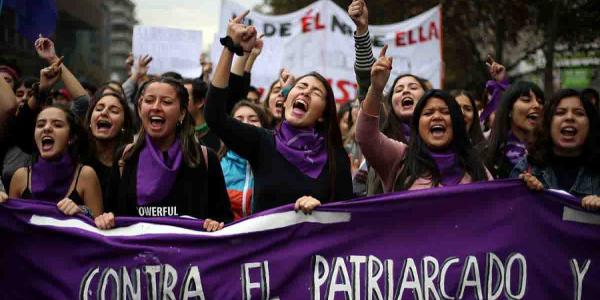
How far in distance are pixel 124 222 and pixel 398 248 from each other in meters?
1.25

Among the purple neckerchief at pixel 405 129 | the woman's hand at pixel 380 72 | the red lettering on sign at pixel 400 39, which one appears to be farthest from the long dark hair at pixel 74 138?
the red lettering on sign at pixel 400 39

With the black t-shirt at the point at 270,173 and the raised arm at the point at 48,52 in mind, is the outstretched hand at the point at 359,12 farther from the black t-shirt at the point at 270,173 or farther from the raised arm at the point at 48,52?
the raised arm at the point at 48,52

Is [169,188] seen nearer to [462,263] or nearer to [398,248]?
[398,248]

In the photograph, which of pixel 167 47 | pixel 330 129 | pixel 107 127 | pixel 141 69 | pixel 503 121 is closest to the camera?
pixel 330 129

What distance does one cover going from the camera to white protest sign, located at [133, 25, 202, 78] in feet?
28.7

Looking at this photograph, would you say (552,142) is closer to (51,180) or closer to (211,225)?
(211,225)

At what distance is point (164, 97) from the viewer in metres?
4.08

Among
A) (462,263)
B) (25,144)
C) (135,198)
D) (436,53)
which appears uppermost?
(436,53)

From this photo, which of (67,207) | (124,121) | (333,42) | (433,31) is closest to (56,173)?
(67,207)

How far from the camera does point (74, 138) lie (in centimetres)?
434

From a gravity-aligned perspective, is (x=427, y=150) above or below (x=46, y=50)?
below

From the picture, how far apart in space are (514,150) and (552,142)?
2.23ft

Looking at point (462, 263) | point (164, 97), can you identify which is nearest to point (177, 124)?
point (164, 97)

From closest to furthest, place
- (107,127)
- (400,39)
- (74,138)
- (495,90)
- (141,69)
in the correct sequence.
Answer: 1. (74,138)
2. (107,127)
3. (495,90)
4. (141,69)
5. (400,39)
